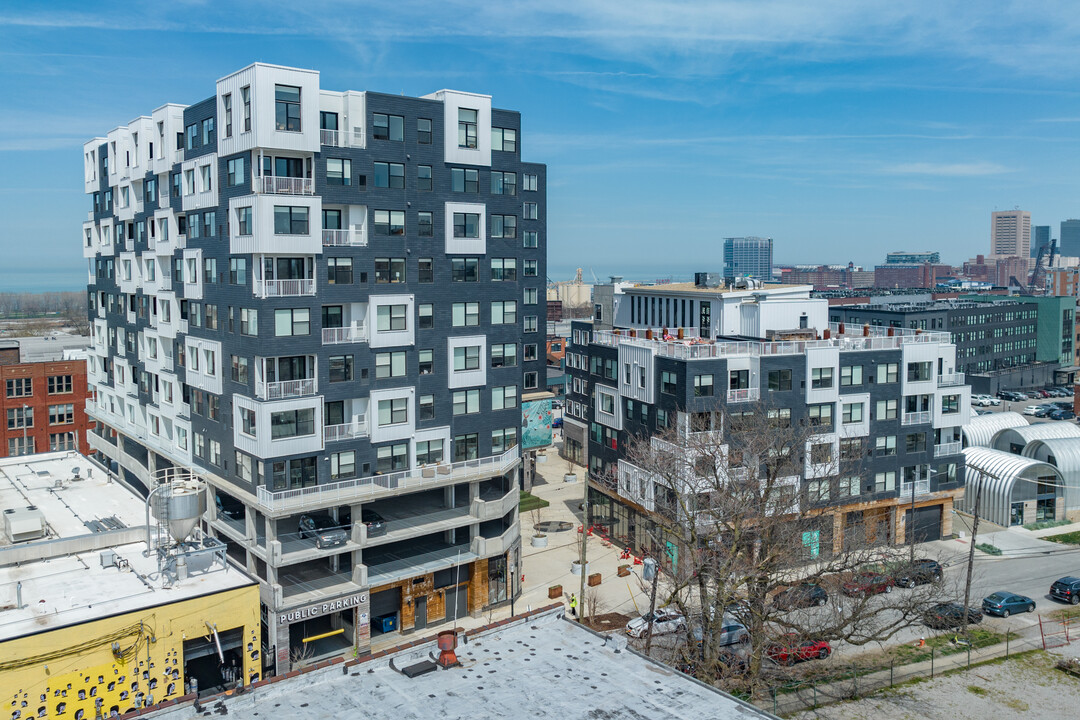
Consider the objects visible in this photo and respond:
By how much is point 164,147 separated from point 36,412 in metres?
42.5

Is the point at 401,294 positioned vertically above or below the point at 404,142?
below

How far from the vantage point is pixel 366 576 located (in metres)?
50.8

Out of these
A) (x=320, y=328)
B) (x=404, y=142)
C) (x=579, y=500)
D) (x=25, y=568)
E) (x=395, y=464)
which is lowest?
(x=579, y=500)

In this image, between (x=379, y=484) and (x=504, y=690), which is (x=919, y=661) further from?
(x=379, y=484)

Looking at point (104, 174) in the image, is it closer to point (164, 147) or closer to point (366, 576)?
point (164, 147)

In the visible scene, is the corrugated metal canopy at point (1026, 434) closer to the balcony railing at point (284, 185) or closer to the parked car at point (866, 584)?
the parked car at point (866, 584)

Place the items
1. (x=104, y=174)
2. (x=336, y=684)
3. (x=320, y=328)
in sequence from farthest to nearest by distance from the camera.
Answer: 1. (x=104, y=174)
2. (x=320, y=328)
3. (x=336, y=684)

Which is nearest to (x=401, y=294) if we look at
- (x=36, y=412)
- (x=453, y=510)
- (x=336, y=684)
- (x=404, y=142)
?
(x=404, y=142)

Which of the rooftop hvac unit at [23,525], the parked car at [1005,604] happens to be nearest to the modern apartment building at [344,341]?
the rooftop hvac unit at [23,525]

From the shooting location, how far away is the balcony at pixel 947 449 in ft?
231

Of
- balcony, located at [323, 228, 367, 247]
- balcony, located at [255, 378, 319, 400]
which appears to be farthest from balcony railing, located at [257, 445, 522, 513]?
balcony, located at [323, 228, 367, 247]

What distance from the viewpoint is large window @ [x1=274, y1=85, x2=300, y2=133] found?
1897 inches

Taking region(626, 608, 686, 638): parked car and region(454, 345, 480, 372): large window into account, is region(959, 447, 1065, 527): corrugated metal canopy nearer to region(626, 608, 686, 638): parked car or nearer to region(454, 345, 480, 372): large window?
region(626, 608, 686, 638): parked car

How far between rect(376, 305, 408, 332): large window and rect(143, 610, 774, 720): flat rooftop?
23721mm
